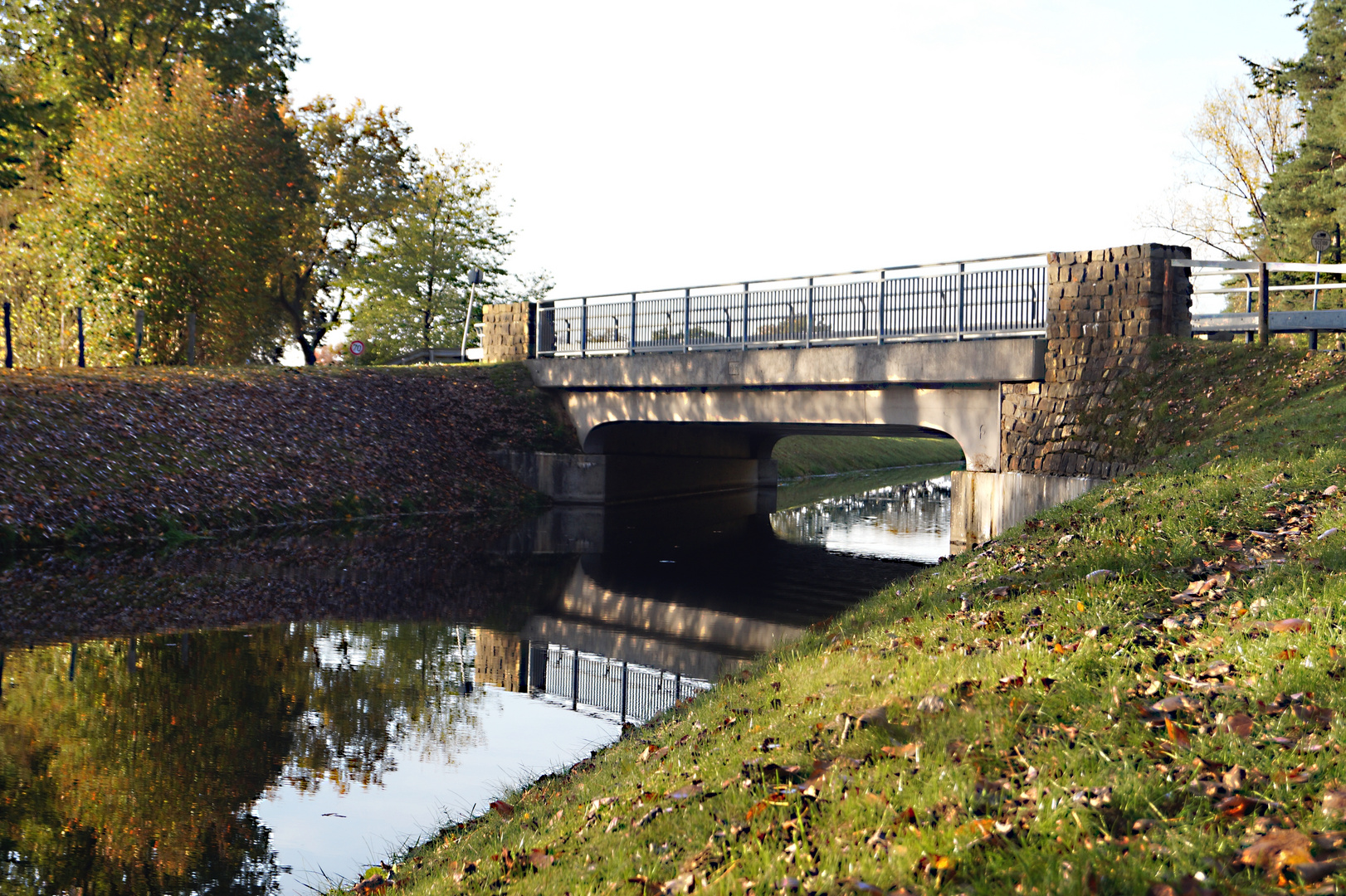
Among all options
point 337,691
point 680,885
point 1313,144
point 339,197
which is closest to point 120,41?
point 339,197

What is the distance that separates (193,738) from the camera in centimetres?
844

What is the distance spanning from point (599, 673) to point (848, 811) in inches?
262

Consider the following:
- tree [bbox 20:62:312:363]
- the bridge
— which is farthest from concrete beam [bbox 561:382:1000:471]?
tree [bbox 20:62:312:363]

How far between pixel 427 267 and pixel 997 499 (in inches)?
1431

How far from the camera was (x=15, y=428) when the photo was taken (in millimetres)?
19906

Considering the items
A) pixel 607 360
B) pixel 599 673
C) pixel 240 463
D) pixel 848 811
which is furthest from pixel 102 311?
pixel 848 811

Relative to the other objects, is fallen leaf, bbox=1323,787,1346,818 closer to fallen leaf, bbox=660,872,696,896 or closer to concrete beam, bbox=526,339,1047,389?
fallen leaf, bbox=660,872,696,896

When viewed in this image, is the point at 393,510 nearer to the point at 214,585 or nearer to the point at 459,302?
the point at 214,585

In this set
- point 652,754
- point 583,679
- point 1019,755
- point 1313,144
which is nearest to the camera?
point 1019,755

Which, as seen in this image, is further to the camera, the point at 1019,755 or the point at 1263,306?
the point at 1263,306

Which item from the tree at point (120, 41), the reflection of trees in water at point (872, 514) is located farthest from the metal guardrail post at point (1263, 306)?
the tree at point (120, 41)

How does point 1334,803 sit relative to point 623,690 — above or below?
above

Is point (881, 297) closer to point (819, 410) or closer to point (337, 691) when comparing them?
point (819, 410)

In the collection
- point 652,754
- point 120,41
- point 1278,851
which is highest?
point 120,41
